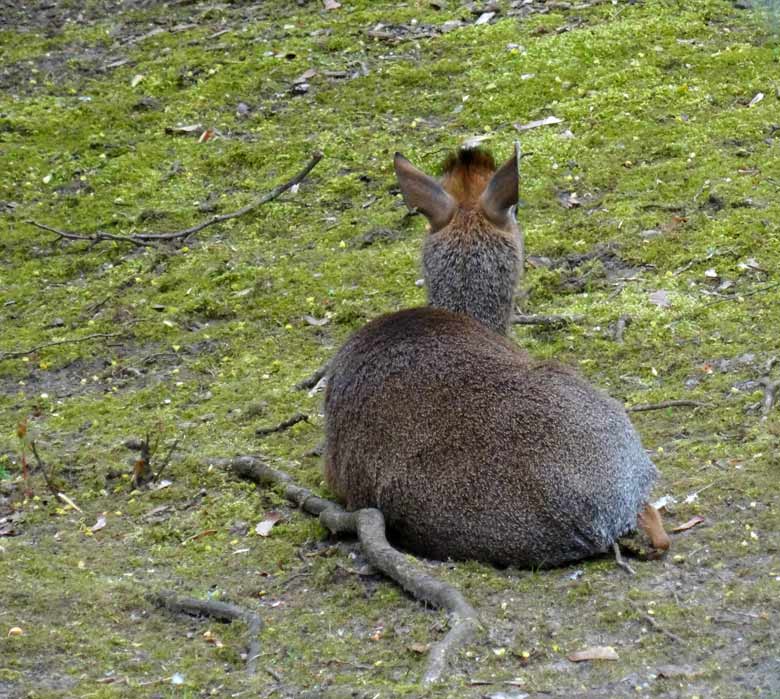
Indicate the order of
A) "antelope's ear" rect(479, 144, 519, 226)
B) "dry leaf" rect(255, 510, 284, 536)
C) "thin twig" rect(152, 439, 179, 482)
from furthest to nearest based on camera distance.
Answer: "thin twig" rect(152, 439, 179, 482) → "antelope's ear" rect(479, 144, 519, 226) → "dry leaf" rect(255, 510, 284, 536)

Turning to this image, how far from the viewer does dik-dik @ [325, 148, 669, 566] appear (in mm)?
5234

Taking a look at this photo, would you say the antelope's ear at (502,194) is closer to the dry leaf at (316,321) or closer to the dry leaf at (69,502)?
the dry leaf at (316,321)

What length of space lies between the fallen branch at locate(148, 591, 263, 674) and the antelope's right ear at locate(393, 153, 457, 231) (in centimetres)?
232

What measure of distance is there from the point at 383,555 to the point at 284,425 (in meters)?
2.12

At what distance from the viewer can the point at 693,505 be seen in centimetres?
568

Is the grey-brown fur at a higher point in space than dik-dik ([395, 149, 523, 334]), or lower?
lower

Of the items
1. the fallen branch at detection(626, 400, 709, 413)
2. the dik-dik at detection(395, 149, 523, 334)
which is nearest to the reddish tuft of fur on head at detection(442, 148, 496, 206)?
the dik-dik at detection(395, 149, 523, 334)

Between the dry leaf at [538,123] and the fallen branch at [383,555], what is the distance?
4.44 metres

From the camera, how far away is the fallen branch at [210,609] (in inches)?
197

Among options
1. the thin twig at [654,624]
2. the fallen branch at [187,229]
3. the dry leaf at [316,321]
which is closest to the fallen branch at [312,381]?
the dry leaf at [316,321]

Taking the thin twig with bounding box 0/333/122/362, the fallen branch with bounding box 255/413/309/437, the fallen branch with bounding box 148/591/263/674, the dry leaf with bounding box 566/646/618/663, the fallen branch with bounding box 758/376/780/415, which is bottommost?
the fallen branch with bounding box 255/413/309/437

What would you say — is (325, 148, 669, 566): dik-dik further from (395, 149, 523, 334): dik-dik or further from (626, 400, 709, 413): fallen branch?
(626, 400, 709, 413): fallen branch

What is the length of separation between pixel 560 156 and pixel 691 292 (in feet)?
6.97

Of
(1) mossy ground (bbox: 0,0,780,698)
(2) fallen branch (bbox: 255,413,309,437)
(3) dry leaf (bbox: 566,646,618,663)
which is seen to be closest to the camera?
(3) dry leaf (bbox: 566,646,618,663)
